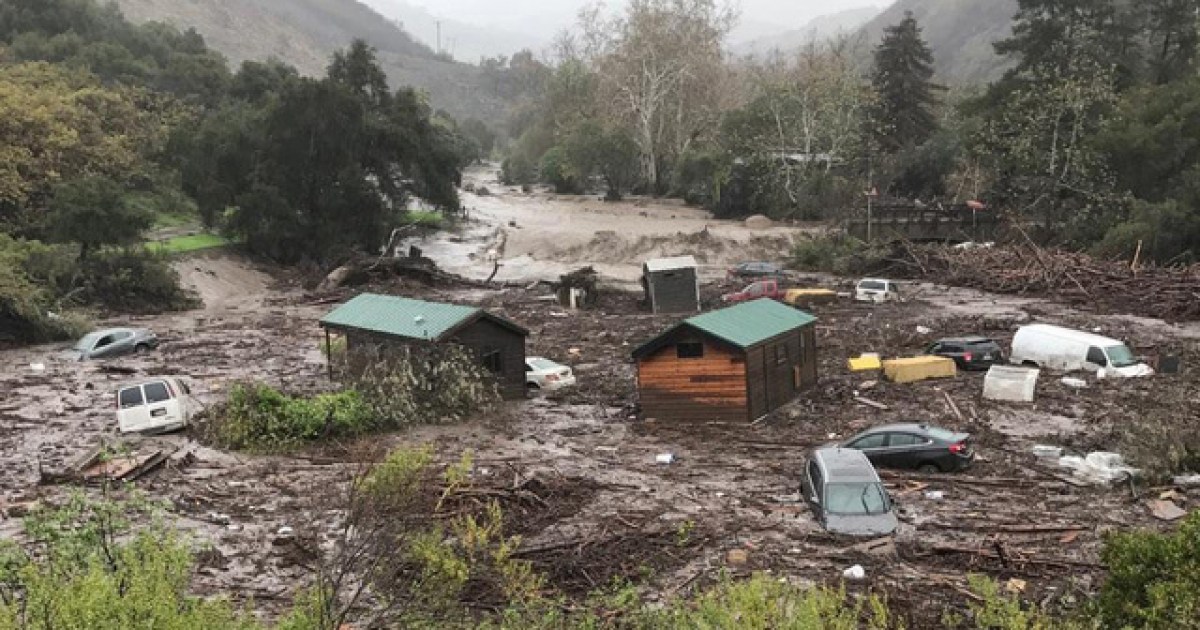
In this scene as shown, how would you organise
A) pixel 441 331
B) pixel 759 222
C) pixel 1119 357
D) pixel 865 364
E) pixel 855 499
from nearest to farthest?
1. pixel 855 499
2. pixel 441 331
3. pixel 1119 357
4. pixel 865 364
5. pixel 759 222

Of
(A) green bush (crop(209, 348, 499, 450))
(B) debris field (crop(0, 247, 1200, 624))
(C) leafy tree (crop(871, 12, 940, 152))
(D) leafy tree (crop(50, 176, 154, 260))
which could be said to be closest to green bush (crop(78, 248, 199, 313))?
(D) leafy tree (crop(50, 176, 154, 260))

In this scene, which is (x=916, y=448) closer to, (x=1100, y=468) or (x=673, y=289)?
(x=1100, y=468)

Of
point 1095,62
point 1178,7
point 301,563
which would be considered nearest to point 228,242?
point 301,563

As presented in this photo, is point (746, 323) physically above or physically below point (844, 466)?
above

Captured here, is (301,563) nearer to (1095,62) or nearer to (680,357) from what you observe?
(680,357)

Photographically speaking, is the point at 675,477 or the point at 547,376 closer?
the point at 675,477

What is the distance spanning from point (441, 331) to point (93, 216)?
1016 inches

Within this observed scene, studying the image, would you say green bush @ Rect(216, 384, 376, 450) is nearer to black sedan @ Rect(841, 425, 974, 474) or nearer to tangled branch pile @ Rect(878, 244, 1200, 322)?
black sedan @ Rect(841, 425, 974, 474)

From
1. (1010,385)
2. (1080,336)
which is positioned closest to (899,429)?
(1010,385)

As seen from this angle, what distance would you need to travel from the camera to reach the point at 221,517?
17.5 m

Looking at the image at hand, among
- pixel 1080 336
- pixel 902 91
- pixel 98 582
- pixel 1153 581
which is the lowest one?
pixel 1080 336

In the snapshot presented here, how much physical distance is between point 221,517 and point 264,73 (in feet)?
214

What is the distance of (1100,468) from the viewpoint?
18.7 metres

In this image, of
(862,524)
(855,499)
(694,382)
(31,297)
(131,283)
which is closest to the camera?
(862,524)
